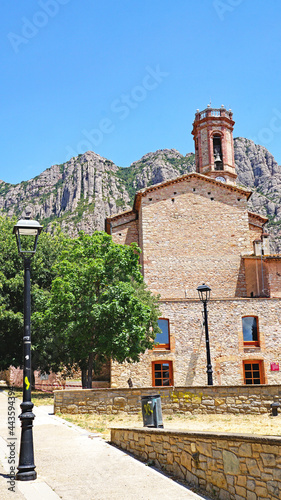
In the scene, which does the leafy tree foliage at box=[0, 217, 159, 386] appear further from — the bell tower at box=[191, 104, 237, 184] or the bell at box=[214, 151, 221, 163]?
the bell at box=[214, 151, 221, 163]

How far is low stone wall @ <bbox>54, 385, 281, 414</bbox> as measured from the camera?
13938 millimetres

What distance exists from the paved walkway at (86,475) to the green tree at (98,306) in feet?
27.5

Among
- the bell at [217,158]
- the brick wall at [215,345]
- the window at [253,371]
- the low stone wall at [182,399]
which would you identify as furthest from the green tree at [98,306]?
the bell at [217,158]

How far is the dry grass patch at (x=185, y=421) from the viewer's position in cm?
1188

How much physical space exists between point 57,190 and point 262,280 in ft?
334

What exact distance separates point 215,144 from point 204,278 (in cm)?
1285

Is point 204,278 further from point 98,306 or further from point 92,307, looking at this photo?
point 98,306

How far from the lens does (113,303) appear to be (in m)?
19.0

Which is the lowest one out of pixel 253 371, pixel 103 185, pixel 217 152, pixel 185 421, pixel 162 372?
pixel 185 421

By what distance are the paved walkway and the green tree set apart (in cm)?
840

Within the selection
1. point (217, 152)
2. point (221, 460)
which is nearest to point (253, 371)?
point (217, 152)

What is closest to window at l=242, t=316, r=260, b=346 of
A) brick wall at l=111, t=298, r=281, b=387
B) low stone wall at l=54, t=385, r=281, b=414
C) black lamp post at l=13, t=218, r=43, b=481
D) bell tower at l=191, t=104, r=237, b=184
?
brick wall at l=111, t=298, r=281, b=387

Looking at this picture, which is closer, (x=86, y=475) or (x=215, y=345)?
(x=86, y=475)

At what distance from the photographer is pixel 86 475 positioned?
24.2 feet
